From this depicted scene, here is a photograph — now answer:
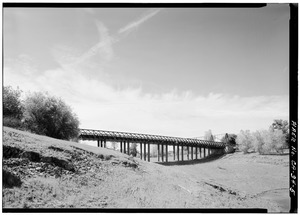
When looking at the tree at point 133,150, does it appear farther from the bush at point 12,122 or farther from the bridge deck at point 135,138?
the bush at point 12,122

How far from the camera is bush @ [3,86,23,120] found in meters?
19.7

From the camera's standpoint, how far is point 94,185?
11180 millimetres

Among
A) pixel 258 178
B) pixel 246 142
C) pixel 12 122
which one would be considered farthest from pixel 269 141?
pixel 12 122

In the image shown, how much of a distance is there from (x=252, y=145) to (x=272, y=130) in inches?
267

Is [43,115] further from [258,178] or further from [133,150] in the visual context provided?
[133,150]

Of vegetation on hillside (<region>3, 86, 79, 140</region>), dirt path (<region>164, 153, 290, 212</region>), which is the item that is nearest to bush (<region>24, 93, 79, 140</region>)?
vegetation on hillside (<region>3, 86, 79, 140</region>)

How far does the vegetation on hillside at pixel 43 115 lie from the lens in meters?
20.7

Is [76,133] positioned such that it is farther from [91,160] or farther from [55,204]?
[55,204]

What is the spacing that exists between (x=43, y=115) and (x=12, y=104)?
314 centimetres

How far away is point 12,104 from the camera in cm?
2056

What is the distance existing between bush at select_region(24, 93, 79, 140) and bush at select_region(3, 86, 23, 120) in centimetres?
138

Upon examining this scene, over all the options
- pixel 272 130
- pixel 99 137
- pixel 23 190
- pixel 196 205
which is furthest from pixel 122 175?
pixel 272 130

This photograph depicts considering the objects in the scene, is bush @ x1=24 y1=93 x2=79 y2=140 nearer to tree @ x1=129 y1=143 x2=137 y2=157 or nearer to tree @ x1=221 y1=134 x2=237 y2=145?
tree @ x1=129 y1=143 x2=137 y2=157

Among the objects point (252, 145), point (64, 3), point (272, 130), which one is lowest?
point (252, 145)
